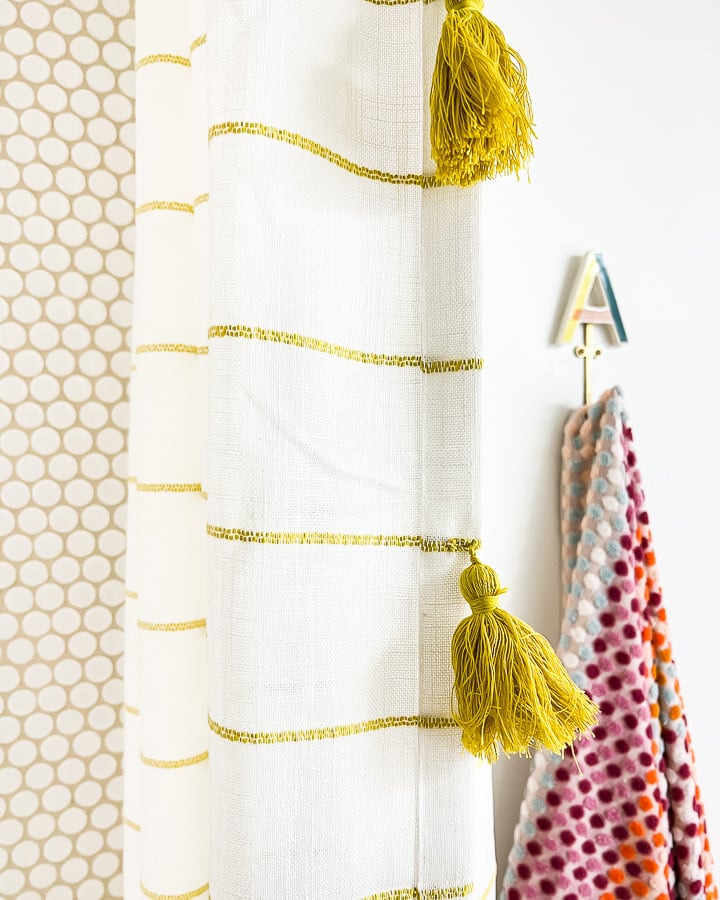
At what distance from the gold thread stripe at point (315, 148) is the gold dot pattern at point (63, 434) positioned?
24cm

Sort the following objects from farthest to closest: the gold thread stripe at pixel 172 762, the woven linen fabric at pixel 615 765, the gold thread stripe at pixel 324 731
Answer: the woven linen fabric at pixel 615 765
the gold thread stripe at pixel 172 762
the gold thread stripe at pixel 324 731

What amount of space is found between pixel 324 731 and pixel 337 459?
0.63 ft

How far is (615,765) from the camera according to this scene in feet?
2.58

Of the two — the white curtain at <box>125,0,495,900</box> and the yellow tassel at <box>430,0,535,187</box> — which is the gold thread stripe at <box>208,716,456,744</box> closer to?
the white curtain at <box>125,0,495,900</box>

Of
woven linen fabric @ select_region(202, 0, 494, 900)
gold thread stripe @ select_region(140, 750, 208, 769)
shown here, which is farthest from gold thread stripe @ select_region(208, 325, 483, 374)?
gold thread stripe @ select_region(140, 750, 208, 769)

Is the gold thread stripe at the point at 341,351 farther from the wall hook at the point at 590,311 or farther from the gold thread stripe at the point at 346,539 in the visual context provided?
the wall hook at the point at 590,311

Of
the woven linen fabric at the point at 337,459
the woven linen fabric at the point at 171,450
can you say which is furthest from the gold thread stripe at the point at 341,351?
the woven linen fabric at the point at 171,450

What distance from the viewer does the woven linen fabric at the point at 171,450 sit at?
0.63m

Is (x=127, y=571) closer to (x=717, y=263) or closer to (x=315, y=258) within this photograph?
(x=315, y=258)

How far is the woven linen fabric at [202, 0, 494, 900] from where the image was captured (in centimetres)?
52

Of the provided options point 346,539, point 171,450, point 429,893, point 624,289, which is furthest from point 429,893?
point 624,289

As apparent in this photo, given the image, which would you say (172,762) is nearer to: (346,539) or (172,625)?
(172,625)

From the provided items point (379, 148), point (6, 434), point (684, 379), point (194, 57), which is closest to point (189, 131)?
point (194, 57)

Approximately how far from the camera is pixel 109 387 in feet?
2.41
